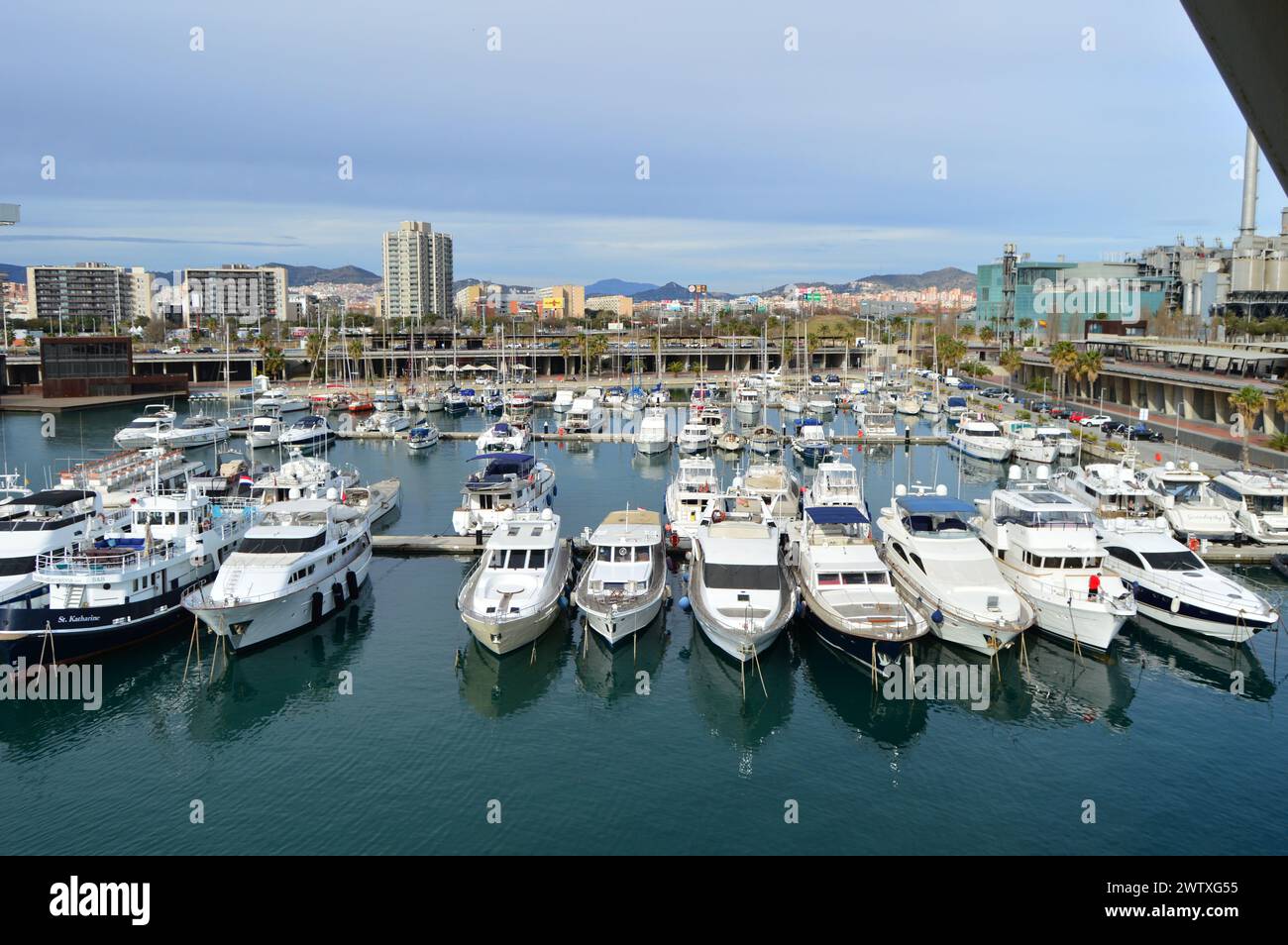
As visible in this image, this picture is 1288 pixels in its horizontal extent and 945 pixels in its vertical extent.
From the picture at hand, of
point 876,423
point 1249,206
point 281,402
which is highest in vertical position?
point 1249,206

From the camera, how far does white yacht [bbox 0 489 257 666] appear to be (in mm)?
26219

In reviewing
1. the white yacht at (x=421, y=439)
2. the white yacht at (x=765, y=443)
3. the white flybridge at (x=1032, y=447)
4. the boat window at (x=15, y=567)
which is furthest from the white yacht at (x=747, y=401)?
the boat window at (x=15, y=567)

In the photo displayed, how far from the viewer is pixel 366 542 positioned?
113ft

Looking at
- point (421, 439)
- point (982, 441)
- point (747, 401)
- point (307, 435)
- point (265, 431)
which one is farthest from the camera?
point (747, 401)

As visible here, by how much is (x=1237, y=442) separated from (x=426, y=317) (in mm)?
152465

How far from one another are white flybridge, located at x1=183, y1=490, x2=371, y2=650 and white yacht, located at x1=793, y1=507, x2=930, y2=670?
14.5m

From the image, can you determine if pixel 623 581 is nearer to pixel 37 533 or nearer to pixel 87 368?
pixel 37 533

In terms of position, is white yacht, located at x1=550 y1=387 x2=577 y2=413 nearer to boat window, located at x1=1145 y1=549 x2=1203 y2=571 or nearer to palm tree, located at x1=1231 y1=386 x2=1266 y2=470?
palm tree, located at x1=1231 y1=386 x2=1266 y2=470

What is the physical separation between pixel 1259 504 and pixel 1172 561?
11694 mm

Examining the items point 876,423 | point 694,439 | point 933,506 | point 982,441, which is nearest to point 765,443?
point 694,439

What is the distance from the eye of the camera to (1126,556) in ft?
101

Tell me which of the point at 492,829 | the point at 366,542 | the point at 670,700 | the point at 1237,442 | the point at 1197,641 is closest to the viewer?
the point at 492,829
